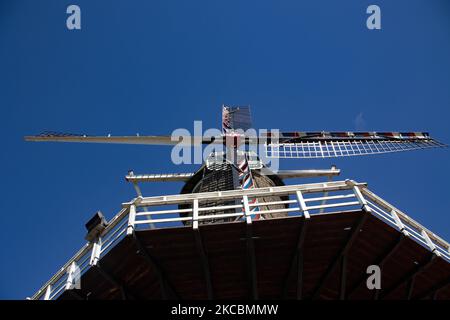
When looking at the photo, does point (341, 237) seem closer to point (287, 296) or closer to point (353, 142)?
point (287, 296)

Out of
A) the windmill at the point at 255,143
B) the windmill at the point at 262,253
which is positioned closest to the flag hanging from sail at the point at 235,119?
the windmill at the point at 255,143

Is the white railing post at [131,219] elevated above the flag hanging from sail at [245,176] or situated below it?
below

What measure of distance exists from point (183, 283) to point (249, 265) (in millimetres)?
1922

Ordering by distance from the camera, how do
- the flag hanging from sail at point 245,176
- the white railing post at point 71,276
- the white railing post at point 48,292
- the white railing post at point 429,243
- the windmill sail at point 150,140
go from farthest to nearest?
the windmill sail at point 150,140
the flag hanging from sail at point 245,176
the white railing post at point 48,292
the white railing post at point 429,243
the white railing post at point 71,276

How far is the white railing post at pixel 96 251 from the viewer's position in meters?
11.1

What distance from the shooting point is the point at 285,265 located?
12.1 meters

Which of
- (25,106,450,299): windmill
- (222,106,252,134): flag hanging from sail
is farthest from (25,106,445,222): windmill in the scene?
(25,106,450,299): windmill

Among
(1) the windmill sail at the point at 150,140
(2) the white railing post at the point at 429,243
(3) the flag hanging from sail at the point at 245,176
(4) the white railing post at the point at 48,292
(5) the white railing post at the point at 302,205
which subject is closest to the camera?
(5) the white railing post at the point at 302,205

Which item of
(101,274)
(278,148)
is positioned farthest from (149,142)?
(101,274)

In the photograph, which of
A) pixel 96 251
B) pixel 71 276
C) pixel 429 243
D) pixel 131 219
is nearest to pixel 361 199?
pixel 429 243

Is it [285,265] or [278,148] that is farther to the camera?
[278,148]

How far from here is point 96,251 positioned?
11516 mm

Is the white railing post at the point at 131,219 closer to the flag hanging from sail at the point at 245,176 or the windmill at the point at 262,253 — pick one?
the windmill at the point at 262,253
